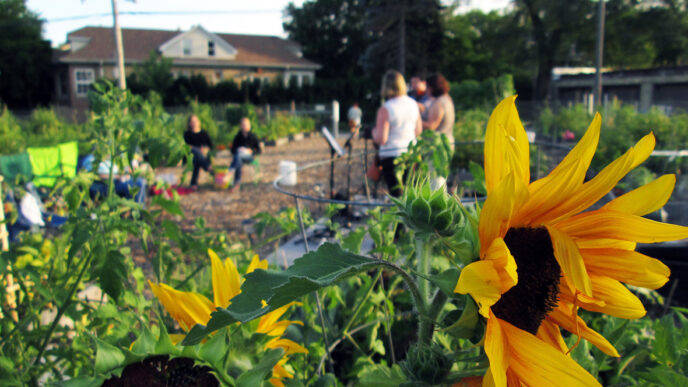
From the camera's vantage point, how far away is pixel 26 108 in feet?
132

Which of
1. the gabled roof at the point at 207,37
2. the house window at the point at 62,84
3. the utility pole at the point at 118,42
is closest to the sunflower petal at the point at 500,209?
the utility pole at the point at 118,42

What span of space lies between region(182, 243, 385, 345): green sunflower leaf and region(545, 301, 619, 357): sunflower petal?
249 millimetres

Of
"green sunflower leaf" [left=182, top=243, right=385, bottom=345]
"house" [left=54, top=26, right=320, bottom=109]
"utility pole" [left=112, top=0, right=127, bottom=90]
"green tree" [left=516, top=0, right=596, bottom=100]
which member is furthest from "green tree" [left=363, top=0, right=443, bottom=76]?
"green sunflower leaf" [left=182, top=243, right=385, bottom=345]

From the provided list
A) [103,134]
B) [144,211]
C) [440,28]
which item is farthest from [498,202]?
[440,28]

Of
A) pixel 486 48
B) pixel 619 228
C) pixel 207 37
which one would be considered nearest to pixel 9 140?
pixel 619 228

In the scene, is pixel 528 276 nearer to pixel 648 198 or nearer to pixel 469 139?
pixel 648 198

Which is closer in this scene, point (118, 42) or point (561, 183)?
point (561, 183)

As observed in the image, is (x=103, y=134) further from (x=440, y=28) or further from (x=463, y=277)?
(x=440, y=28)

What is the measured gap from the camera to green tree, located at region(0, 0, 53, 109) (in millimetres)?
37750

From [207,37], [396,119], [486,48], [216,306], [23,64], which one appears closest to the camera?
[216,306]

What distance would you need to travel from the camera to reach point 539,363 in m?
0.52

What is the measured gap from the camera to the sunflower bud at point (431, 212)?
0.55 m

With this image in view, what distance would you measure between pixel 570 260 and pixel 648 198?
0.13 meters

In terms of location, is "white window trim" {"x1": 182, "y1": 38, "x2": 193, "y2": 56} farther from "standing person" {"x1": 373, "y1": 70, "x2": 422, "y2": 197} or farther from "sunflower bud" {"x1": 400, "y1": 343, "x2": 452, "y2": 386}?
"sunflower bud" {"x1": 400, "y1": 343, "x2": 452, "y2": 386}
